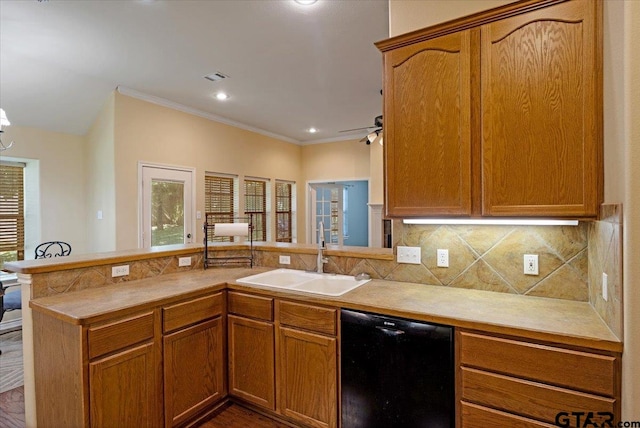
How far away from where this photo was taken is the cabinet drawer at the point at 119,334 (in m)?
1.62

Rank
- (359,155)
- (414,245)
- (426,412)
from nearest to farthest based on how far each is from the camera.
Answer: (426,412) < (414,245) < (359,155)

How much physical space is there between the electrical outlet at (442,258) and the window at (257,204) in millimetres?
4627

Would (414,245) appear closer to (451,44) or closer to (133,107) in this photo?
(451,44)

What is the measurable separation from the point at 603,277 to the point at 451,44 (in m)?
1.39

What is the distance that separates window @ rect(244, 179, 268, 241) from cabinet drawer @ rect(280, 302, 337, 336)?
14.4 ft

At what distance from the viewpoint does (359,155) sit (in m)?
6.86

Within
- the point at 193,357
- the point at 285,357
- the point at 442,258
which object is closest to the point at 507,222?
the point at 442,258

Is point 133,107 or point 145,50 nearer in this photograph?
point 145,50

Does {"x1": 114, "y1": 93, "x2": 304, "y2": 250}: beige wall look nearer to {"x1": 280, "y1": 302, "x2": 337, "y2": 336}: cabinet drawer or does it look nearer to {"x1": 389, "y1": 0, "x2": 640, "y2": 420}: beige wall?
{"x1": 280, "y1": 302, "x2": 337, "y2": 336}: cabinet drawer

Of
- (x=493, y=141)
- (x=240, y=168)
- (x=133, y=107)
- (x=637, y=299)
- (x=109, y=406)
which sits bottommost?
(x=109, y=406)

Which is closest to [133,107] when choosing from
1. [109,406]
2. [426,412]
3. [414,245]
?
[109,406]

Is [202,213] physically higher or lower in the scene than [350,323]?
higher

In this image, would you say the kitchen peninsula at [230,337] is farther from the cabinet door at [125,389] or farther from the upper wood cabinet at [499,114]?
the upper wood cabinet at [499,114]

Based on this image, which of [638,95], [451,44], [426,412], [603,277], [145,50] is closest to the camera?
[638,95]
